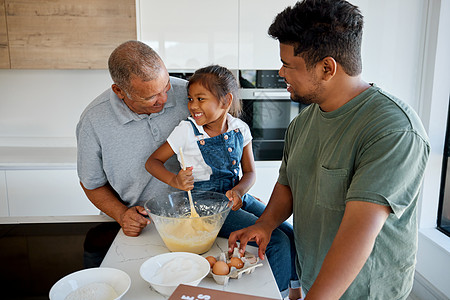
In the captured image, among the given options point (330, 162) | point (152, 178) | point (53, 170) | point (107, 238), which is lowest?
point (53, 170)

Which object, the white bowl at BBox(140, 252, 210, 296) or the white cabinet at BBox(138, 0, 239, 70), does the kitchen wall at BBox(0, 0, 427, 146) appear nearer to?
the white cabinet at BBox(138, 0, 239, 70)

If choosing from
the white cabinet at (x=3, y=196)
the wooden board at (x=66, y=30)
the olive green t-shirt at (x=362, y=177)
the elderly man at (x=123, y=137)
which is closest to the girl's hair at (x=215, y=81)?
the elderly man at (x=123, y=137)

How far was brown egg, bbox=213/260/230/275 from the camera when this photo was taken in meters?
0.95

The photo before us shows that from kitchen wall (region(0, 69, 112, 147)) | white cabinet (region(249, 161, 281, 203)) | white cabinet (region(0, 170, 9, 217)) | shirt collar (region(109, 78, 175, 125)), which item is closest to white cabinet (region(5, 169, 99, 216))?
white cabinet (region(0, 170, 9, 217))

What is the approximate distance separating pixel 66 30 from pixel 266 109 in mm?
1494

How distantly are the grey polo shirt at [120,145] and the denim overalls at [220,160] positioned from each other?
0.15 meters

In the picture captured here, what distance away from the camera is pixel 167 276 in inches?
36.5

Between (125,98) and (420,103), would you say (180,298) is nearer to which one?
(125,98)

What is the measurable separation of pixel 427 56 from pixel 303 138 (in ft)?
6.53

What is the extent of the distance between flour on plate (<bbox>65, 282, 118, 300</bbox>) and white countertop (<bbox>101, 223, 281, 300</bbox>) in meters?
0.04

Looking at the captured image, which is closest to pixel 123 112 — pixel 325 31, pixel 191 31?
pixel 325 31

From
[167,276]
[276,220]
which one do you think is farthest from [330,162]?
[167,276]

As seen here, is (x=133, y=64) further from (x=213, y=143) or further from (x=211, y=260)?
(x=211, y=260)

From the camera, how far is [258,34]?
8.71 ft
